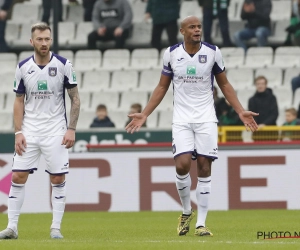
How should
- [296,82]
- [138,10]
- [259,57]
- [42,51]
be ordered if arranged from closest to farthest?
1. [42,51]
2. [296,82]
3. [259,57]
4. [138,10]

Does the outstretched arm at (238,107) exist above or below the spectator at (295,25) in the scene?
below

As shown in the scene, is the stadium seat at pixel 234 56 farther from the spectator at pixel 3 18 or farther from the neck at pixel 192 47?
the neck at pixel 192 47

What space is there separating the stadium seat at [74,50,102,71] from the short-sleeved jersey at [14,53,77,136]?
10162mm

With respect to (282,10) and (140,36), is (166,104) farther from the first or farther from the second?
(282,10)

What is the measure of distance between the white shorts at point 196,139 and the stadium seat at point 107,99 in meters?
9.07

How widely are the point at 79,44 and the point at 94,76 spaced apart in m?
1.26

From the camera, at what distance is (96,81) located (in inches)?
766

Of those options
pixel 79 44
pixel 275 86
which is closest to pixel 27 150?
pixel 275 86

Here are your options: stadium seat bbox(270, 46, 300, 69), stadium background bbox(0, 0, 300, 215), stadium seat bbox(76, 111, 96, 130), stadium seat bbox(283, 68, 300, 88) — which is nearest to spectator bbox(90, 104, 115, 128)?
stadium background bbox(0, 0, 300, 215)

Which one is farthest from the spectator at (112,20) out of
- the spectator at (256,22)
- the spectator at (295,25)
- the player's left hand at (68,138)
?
the player's left hand at (68,138)

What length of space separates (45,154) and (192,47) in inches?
72.4

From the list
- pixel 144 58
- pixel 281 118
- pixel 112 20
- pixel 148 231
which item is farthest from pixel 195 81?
pixel 144 58

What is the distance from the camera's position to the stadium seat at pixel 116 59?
1950cm

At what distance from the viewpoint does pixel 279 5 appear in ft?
64.5
